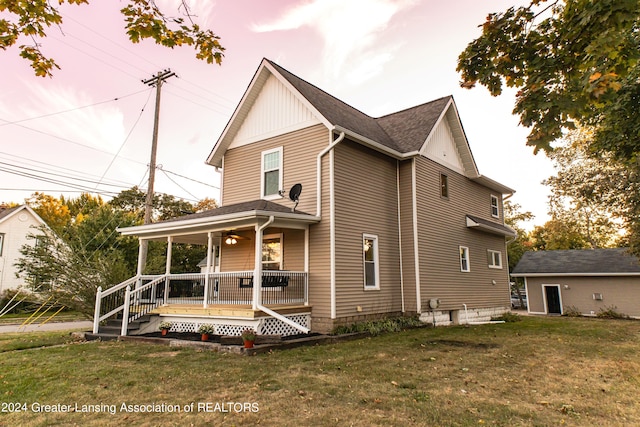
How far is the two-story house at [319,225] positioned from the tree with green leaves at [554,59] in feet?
16.8

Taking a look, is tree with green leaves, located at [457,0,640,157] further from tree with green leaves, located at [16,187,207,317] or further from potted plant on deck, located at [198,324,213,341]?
tree with green leaves, located at [16,187,207,317]

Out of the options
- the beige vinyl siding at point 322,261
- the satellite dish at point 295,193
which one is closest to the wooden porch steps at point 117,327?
the beige vinyl siding at point 322,261

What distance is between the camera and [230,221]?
Result: 9812 mm

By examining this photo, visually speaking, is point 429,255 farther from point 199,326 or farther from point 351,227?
point 199,326

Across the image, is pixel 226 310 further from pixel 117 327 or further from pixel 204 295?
pixel 117 327

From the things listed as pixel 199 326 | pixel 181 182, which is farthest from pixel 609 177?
pixel 181 182

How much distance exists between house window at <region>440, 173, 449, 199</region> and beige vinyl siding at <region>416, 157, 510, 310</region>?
0.17m

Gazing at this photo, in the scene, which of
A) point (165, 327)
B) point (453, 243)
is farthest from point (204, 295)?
point (453, 243)

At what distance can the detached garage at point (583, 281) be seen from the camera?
800 inches

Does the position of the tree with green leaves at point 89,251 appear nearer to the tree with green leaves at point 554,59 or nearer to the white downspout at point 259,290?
the white downspout at point 259,290

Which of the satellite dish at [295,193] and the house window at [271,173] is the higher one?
the house window at [271,173]

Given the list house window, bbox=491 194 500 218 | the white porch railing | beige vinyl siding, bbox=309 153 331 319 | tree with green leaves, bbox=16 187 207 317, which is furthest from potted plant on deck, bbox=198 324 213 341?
house window, bbox=491 194 500 218

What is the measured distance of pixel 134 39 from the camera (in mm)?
5668

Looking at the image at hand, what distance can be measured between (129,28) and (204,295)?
6659 millimetres
